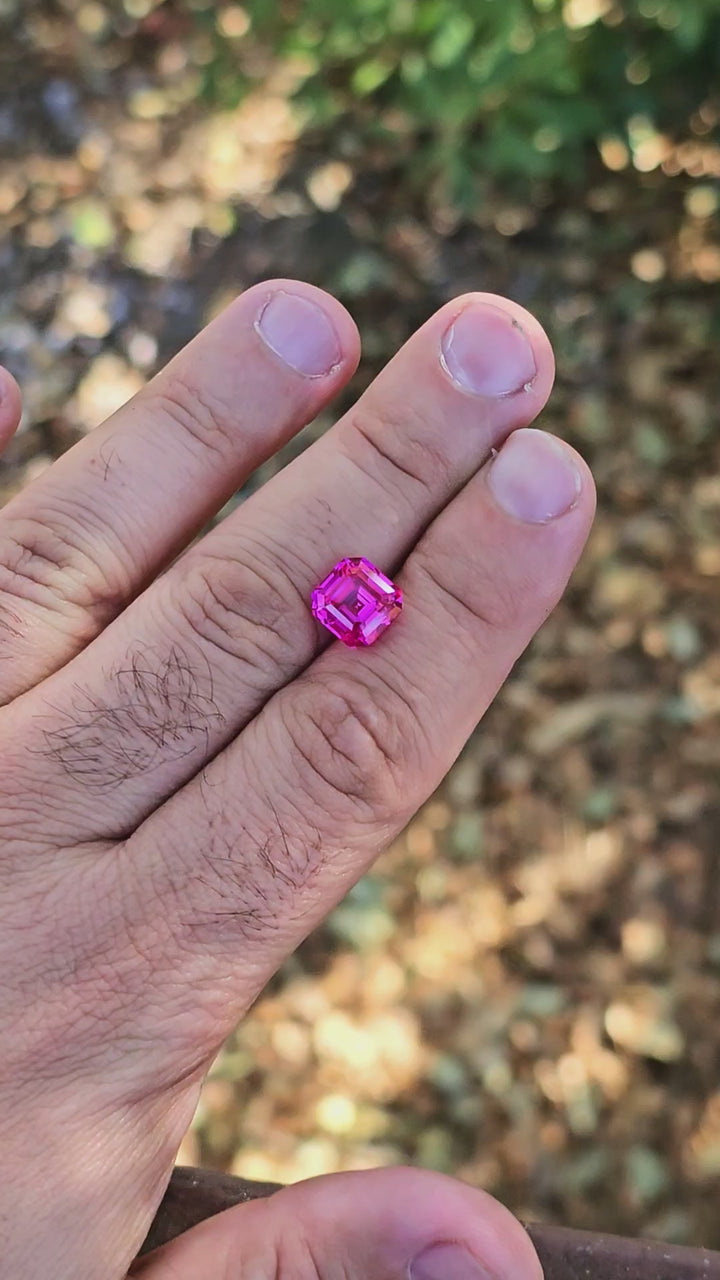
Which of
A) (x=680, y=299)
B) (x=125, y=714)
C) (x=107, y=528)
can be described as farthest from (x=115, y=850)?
(x=680, y=299)

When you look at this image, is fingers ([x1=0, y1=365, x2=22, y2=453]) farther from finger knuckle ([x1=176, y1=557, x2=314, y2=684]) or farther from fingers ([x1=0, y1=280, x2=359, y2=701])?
finger knuckle ([x1=176, y1=557, x2=314, y2=684])

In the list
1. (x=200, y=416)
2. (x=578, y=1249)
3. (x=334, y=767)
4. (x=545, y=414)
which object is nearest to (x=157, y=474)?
(x=200, y=416)

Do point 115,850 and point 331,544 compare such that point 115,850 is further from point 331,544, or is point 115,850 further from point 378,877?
point 378,877

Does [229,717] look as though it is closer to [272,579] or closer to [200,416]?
[272,579]

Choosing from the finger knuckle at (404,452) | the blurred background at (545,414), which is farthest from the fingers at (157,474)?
the blurred background at (545,414)

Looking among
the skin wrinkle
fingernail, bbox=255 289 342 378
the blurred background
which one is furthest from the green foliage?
the skin wrinkle

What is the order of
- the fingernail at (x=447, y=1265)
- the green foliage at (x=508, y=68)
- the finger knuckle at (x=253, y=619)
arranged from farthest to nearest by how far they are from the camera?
the green foliage at (x=508, y=68) < the finger knuckle at (x=253, y=619) < the fingernail at (x=447, y=1265)

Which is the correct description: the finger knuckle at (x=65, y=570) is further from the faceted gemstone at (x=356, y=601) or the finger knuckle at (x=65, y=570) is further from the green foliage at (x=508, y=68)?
the green foliage at (x=508, y=68)

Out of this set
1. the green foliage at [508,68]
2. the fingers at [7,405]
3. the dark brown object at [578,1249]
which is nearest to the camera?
the dark brown object at [578,1249]
